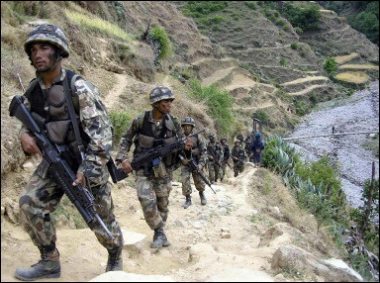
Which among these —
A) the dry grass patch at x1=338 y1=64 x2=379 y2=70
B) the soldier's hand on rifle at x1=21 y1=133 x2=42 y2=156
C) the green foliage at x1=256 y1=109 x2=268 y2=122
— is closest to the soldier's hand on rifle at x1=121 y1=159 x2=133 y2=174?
the soldier's hand on rifle at x1=21 y1=133 x2=42 y2=156

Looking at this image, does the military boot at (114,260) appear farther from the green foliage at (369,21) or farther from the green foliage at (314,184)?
the green foliage at (369,21)

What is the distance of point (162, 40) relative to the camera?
12.0 meters

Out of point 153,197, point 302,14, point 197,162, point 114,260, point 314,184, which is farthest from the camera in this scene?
point 197,162

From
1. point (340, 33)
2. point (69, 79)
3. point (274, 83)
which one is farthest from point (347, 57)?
point (69, 79)

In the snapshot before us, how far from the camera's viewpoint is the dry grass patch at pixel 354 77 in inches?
226

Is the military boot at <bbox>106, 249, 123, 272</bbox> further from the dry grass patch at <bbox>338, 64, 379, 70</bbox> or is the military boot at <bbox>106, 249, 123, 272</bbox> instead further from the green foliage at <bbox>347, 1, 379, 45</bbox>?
the green foliage at <bbox>347, 1, 379, 45</bbox>

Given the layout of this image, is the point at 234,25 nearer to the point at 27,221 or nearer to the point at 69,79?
the point at 69,79

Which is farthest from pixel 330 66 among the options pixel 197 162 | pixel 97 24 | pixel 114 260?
pixel 97 24

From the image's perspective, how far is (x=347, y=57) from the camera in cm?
638

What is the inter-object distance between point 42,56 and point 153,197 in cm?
209

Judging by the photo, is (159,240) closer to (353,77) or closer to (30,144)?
(30,144)

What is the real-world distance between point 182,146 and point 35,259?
2047 millimetres

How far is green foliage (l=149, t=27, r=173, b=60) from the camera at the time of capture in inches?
440

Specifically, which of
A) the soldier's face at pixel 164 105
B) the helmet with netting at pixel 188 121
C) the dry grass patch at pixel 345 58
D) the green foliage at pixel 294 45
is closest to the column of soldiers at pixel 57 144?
the soldier's face at pixel 164 105
